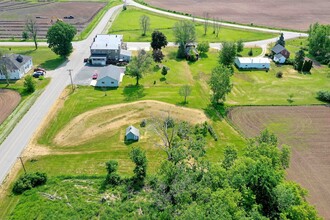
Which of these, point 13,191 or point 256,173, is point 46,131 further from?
point 256,173

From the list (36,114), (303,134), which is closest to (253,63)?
(303,134)

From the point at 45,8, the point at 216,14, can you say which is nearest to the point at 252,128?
the point at 216,14

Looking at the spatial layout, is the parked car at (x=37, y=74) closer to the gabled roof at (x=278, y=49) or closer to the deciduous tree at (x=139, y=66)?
the deciduous tree at (x=139, y=66)

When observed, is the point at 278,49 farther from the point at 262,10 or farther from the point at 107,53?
the point at 262,10

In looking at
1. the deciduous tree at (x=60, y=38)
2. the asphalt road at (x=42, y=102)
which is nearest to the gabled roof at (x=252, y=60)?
the asphalt road at (x=42, y=102)

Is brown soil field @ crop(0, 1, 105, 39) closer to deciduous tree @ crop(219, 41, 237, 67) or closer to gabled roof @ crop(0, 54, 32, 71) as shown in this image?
gabled roof @ crop(0, 54, 32, 71)

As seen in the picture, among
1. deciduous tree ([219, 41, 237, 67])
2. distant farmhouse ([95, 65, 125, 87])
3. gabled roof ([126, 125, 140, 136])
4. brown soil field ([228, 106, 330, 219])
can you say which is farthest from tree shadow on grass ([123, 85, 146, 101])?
deciduous tree ([219, 41, 237, 67])
